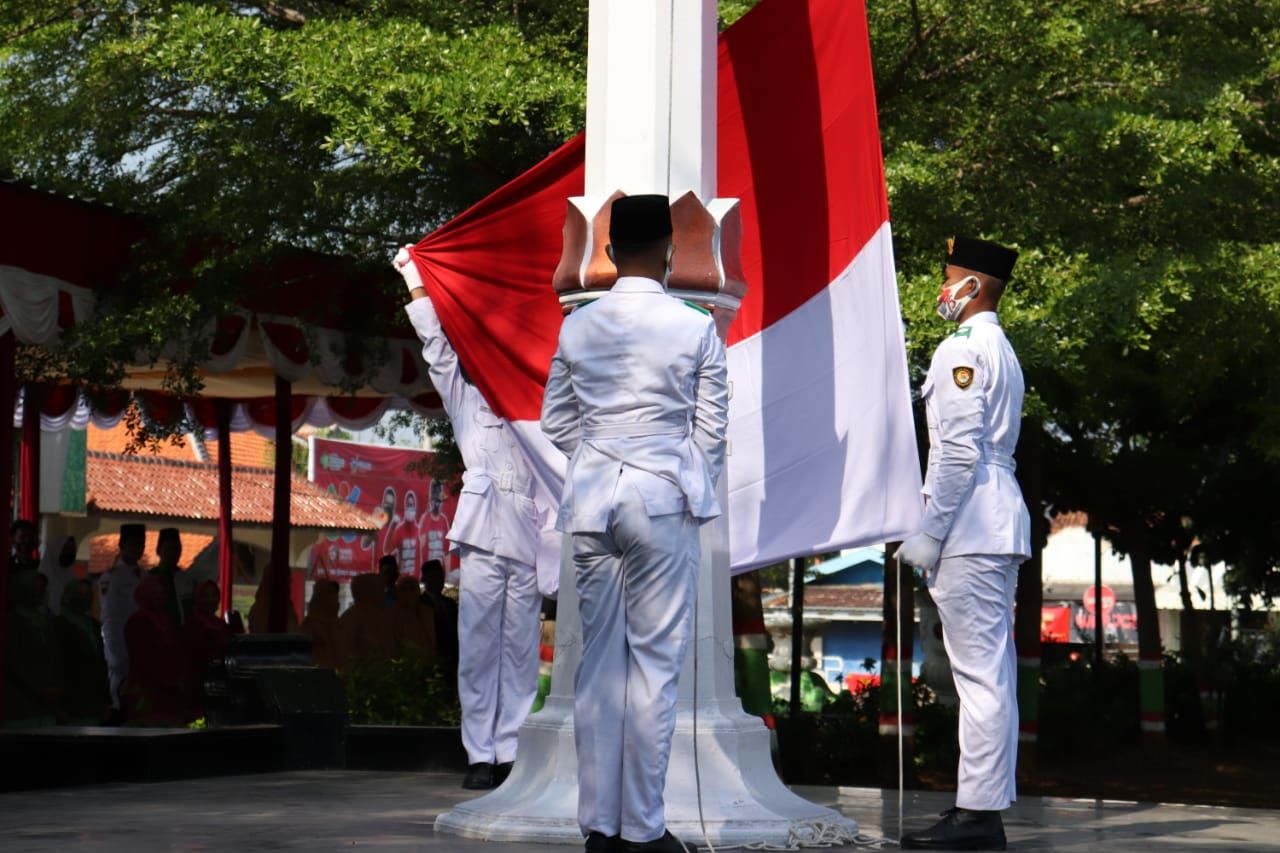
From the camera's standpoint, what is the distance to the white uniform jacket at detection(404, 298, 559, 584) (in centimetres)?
809

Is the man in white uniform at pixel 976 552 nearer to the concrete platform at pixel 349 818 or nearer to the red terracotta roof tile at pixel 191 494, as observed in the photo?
the concrete platform at pixel 349 818

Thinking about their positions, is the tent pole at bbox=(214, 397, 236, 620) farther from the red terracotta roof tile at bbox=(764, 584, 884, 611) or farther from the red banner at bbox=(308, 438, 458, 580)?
the red terracotta roof tile at bbox=(764, 584, 884, 611)

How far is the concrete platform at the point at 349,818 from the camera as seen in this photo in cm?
591

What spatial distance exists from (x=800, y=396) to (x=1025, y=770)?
9.34 m

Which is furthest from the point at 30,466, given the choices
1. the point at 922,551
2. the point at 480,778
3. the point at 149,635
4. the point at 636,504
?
the point at 636,504

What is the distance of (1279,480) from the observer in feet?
57.3

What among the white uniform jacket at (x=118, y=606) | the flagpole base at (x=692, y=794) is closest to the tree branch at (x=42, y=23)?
the white uniform jacket at (x=118, y=606)

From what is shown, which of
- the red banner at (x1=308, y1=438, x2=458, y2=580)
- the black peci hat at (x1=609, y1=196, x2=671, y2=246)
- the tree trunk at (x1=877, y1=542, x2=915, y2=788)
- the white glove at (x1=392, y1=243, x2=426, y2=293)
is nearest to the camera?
the black peci hat at (x1=609, y1=196, x2=671, y2=246)

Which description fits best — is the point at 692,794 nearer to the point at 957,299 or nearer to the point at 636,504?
the point at 636,504

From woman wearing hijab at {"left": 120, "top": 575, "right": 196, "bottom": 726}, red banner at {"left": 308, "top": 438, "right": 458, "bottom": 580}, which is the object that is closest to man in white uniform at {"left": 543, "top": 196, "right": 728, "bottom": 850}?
woman wearing hijab at {"left": 120, "top": 575, "right": 196, "bottom": 726}

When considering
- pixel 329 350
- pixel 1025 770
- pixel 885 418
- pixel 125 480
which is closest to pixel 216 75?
pixel 329 350

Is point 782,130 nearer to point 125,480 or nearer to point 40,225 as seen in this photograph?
point 40,225

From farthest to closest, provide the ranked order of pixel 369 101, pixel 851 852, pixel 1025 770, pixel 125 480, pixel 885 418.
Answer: pixel 125 480
pixel 1025 770
pixel 369 101
pixel 885 418
pixel 851 852

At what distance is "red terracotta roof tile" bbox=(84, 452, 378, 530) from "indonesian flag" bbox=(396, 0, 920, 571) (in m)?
29.5
